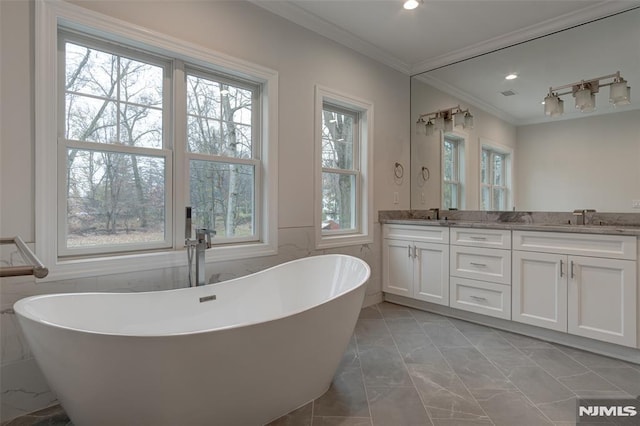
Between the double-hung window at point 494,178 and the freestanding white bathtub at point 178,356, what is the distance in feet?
6.73

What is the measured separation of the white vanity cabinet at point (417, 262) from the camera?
3.08 metres

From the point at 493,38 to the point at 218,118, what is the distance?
8.91 feet

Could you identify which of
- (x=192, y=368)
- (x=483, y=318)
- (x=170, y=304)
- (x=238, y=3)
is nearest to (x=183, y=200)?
(x=170, y=304)

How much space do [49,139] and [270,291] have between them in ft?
4.93

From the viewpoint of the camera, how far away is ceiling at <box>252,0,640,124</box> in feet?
8.53

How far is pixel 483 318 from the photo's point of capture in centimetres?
288

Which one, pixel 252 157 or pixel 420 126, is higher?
pixel 420 126

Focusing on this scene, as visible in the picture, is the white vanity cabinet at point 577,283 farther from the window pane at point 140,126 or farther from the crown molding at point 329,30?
the window pane at point 140,126

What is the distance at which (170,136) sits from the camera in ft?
7.13

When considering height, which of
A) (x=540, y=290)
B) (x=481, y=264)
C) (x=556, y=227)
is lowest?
(x=540, y=290)

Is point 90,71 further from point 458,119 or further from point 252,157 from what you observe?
point 458,119

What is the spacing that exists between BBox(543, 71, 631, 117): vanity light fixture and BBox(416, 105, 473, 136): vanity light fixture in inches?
28.1

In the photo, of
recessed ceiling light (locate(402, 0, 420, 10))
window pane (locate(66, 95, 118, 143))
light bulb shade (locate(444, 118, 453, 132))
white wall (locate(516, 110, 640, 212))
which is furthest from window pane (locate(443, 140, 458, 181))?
window pane (locate(66, 95, 118, 143))

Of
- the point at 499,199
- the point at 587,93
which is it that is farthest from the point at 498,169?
the point at 587,93
